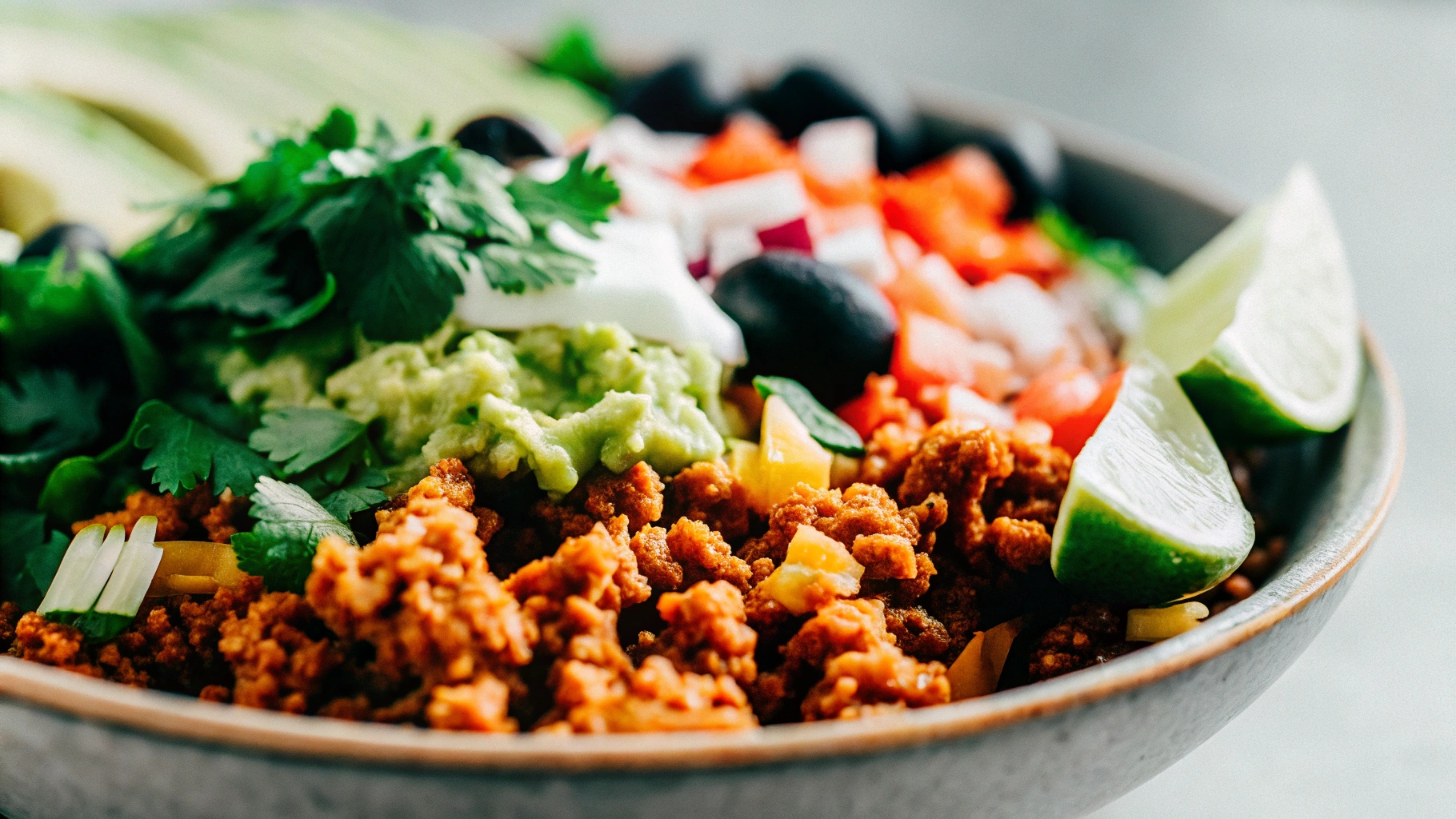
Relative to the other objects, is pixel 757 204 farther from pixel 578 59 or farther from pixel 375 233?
pixel 578 59

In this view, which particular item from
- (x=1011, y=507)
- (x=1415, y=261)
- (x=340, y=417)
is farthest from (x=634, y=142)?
(x=1415, y=261)

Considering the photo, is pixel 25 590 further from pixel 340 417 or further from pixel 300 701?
pixel 300 701

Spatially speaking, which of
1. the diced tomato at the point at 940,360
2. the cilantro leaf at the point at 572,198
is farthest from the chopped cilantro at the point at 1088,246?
the cilantro leaf at the point at 572,198

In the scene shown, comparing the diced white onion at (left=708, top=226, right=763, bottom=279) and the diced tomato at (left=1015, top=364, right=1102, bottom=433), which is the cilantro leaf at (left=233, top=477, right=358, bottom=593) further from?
the diced tomato at (left=1015, top=364, right=1102, bottom=433)

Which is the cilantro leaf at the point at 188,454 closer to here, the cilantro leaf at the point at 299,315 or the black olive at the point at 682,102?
the cilantro leaf at the point at 299,315

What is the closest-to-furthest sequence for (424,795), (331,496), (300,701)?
(424,795) → (300,701) → (331,496)

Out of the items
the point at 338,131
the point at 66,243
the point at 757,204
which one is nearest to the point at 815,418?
the point at 757,204

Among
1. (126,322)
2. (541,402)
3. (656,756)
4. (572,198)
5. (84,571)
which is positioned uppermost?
(572,198)
